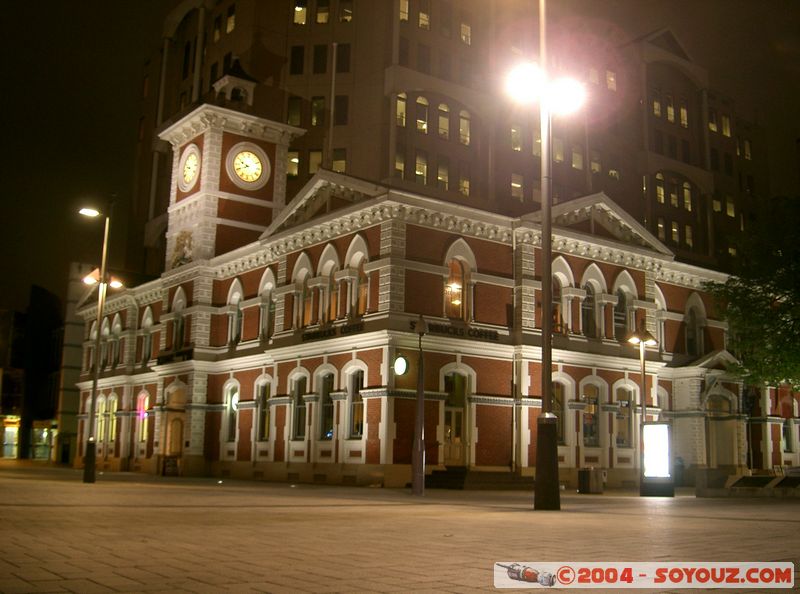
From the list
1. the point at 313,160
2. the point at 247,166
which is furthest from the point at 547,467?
the point at 313,160

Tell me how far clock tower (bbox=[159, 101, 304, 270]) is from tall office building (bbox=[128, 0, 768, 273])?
1218 mm

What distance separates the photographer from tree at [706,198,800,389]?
38719 mm

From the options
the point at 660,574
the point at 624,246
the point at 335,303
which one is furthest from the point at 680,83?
the point at 660,574

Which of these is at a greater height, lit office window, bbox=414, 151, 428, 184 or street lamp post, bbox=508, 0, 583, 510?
lit office window, bbox=414, 151, 428, 184

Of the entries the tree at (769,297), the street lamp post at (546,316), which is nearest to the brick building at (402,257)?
the tree at (769,297)

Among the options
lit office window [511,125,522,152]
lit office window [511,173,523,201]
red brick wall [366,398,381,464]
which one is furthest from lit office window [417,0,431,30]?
red brick wall [366,398,381,464]

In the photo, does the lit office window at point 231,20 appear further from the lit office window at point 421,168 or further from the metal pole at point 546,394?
the metal pole at point 546,394

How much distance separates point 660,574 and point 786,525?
786cm

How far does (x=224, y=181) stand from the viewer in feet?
160

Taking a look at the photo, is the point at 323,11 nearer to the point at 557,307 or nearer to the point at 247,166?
the point at 247,166

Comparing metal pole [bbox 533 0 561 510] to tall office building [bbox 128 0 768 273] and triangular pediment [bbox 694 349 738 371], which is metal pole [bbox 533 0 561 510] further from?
triangular pediment [bbox 694 349 738 371]

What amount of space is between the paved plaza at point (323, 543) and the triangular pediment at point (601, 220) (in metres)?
22.8

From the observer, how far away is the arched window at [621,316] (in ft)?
139

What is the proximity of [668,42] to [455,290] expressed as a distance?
4708cm
